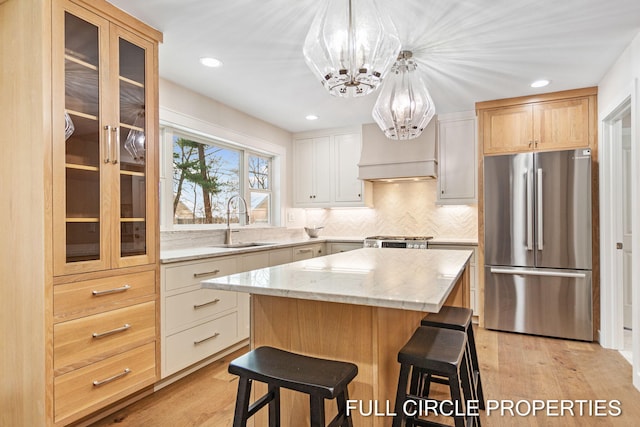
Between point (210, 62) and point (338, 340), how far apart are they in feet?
7.66

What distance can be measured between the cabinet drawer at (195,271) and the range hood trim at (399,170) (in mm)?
2126

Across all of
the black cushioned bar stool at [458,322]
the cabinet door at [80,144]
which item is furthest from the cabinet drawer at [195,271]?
the black cushioned bar stool at [458,322]

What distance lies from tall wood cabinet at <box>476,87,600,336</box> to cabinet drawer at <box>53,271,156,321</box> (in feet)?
10.6

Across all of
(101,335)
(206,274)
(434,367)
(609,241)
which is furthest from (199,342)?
(609,241)

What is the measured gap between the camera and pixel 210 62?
9.32 ft

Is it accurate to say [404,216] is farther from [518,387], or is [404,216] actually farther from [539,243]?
[518,387]

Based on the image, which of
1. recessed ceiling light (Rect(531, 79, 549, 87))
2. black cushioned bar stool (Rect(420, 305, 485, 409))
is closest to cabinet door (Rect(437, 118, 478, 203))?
recessed ceiling light (Rect(531, 79, 549, 87))

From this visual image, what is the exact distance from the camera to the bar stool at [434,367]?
1388 mm

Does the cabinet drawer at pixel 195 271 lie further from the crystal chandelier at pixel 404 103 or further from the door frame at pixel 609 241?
the door frame at pixel 609 241

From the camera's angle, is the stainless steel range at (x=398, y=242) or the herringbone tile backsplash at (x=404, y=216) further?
the herringbone tile backsplash at (x=404, y=216)

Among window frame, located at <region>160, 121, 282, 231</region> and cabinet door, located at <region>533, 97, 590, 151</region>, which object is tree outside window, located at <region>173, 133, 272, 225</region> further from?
cabinet door, located at <region>533, 97, 590, 151</region>

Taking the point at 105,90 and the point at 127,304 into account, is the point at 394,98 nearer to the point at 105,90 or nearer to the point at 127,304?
the point at 105,90

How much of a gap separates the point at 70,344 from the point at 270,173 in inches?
132

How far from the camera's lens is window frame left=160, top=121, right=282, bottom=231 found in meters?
3.25
